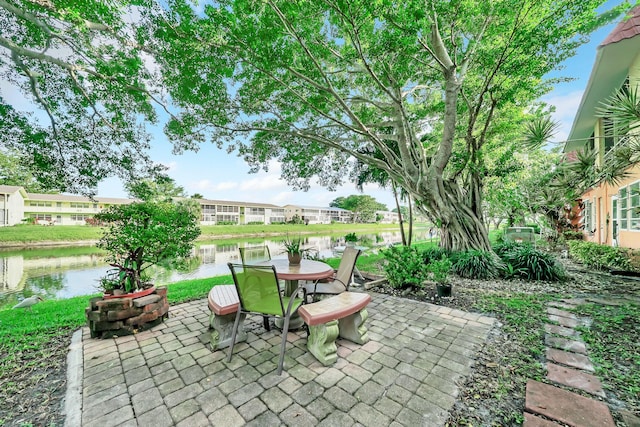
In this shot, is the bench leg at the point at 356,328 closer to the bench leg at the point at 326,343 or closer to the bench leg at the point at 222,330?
the bench leg at the point at 326,343

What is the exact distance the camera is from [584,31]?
4.35 metres

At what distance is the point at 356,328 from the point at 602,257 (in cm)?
760

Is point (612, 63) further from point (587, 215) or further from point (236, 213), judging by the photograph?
point (236, 213)

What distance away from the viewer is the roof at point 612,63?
467 cm

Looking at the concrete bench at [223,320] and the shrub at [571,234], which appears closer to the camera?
the concrete bench at [223,320]

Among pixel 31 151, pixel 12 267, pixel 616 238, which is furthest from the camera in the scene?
pixel 12 267

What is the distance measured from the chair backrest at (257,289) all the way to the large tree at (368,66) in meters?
3.96

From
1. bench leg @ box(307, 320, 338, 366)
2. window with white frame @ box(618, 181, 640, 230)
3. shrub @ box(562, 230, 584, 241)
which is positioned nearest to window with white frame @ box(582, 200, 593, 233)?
shrub @ box(562, 230, 584, 241)

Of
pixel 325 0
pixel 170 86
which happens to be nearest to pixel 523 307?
pixel 325 0

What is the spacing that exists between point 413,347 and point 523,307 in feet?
7.79

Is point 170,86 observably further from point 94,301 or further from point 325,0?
point 94,301

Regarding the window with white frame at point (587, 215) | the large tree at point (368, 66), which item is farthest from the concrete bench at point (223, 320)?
the window with white frame at point (587, 215)

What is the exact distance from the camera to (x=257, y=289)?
7.20 ft

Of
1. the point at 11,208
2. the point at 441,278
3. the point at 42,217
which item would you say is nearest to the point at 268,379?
the point at 441,278
